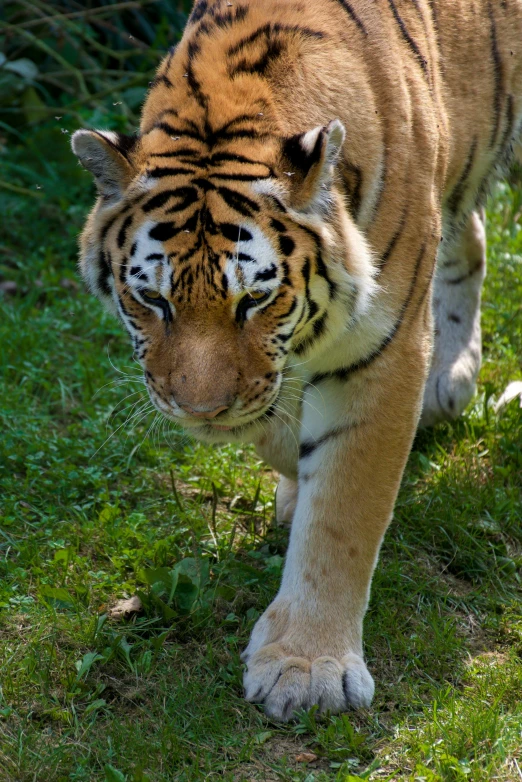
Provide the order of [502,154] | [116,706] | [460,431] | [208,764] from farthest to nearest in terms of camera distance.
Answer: [460,431]
[502,154]
[116,706]
[208,764]

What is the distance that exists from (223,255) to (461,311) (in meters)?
2.14

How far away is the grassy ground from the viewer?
264cm

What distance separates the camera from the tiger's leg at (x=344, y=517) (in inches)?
114

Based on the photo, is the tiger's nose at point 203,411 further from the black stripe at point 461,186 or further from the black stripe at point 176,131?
the black stripe at point 461,186

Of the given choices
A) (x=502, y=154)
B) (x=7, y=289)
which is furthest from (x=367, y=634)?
(x=7, y=289)

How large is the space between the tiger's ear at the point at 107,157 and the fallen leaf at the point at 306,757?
4.99 ft

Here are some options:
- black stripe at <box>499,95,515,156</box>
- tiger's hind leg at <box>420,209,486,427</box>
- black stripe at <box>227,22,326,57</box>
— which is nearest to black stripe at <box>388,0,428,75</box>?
black stripe at <box>227,22,326,57</box>

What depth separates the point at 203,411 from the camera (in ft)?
8.52

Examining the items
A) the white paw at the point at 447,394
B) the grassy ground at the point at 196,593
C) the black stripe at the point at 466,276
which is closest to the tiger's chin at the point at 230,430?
the grassy ground at the point at 196,593

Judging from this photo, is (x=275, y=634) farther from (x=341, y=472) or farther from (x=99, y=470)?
(x=99, y=470)

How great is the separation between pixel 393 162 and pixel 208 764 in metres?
1.66

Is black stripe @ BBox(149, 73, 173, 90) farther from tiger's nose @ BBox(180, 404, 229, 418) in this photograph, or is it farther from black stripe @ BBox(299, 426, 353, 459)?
black stripe @ BBox(299, 426, 353, 459)

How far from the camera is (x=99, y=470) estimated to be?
3920 millimetres

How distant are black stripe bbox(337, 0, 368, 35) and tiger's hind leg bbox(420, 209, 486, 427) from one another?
139cm
